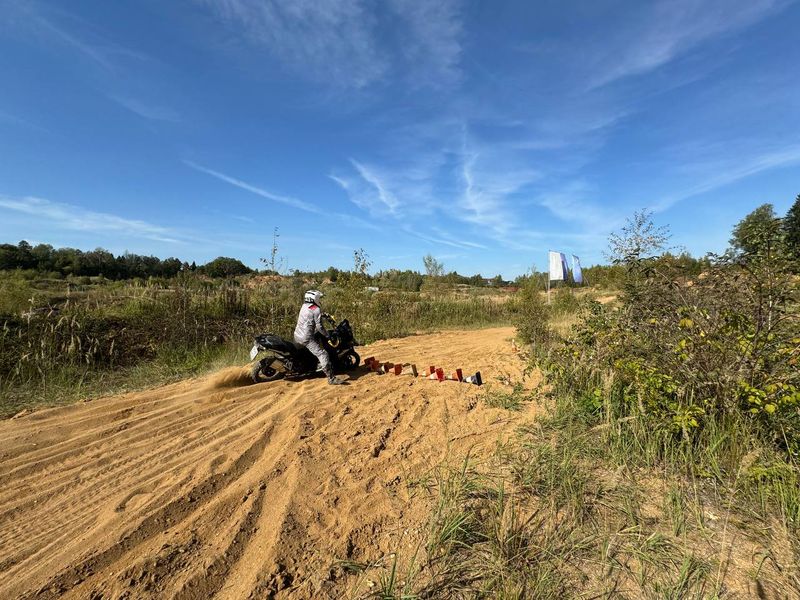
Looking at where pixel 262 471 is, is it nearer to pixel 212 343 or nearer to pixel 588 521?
pixel 588 521

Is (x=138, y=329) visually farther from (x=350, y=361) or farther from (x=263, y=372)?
(x=350, y=361)

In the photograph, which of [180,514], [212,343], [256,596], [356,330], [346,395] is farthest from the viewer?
[356,330]

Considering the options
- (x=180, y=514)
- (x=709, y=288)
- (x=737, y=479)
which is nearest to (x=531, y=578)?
(x=737, y=479)

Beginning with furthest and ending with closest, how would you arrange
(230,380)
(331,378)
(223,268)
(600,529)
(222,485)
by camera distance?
(223,268)
(331,378)
(230,380)
(222,485)
(600,529)

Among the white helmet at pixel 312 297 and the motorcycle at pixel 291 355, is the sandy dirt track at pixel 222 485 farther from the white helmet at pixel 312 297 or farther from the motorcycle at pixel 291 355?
the white helmet at pixel 312 297

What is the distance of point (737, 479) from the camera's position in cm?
274

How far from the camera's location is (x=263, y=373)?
651 cm

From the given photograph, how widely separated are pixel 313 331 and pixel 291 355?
0.50 meters

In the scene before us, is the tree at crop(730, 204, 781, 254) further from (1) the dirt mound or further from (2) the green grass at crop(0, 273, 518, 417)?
(2) the green grass at crop(0, 273, 518, 417)

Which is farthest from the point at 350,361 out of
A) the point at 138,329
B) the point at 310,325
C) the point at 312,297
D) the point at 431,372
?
the point at 138,329

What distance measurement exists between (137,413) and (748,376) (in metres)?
6.34

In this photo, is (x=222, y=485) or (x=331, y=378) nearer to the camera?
(x=222, y=485)

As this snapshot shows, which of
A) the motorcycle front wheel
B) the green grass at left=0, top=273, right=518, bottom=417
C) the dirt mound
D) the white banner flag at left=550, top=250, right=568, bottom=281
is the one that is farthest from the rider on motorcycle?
the white banner flag at left=550, top=250, right=568, bottom=281

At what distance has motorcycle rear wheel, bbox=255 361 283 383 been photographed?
20.9 feet
